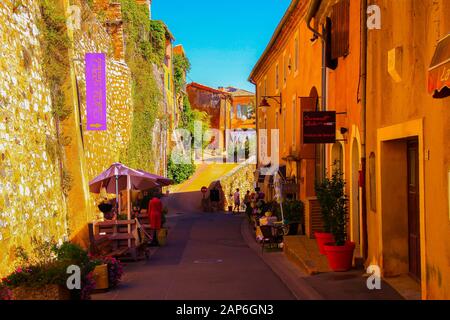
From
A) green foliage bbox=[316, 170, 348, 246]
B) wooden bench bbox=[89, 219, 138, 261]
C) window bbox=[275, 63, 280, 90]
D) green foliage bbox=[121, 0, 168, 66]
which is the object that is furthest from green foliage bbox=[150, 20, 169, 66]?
green foliage bbox=[316, 170, 348, 246]

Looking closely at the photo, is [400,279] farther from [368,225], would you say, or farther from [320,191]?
[320,191]

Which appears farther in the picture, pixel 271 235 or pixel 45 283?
pixel 271 235

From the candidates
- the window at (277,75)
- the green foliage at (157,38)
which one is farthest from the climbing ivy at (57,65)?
the green foliage at (157,38)

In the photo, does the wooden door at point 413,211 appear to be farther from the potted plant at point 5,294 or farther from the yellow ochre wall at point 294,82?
the yellow ochre wall at point 294,82

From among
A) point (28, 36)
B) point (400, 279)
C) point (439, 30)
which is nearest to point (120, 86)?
point (28, 36)

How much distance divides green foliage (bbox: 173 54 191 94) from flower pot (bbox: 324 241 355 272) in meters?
41.7

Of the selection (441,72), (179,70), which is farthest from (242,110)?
(441,72)

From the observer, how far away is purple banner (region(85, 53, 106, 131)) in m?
19.8

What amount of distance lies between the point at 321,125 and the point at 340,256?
3.80 meters

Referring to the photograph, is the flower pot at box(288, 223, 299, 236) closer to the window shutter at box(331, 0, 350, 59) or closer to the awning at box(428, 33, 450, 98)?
the window shutter at box(331, 0, 350, 59)

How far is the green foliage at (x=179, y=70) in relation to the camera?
5372 centimetres

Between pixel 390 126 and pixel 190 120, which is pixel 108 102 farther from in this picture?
pixel 190 120

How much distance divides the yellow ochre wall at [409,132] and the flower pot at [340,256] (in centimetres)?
46

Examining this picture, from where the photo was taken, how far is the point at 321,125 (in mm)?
15555
